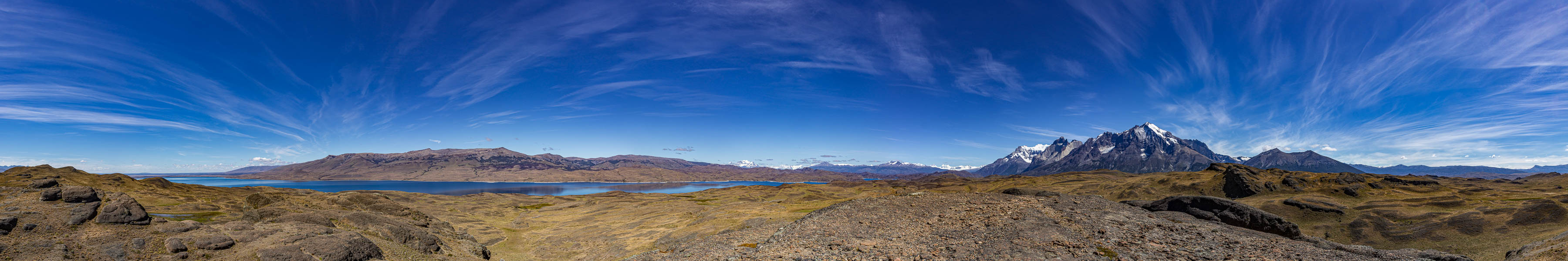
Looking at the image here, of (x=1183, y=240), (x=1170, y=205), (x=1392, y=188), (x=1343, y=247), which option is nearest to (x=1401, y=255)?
(x=1343, y=247)

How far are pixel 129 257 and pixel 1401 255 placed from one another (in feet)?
152

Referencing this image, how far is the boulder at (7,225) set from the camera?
15797mm

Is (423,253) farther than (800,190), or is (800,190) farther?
(800,190)

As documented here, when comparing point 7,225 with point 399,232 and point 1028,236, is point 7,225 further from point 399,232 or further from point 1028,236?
point 1028,236

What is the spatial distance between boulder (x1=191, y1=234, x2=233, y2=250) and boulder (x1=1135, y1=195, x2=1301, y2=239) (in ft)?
152

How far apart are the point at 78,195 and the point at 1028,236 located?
4100 centimetres

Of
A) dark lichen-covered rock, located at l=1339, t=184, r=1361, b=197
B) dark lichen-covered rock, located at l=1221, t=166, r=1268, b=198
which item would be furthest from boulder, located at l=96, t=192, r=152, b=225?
dark lichen-covered rock, located at l=1221, t=166, r=1268, b=198

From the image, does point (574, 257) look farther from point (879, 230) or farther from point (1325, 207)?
point (1325, 207)

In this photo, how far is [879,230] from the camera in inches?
1097

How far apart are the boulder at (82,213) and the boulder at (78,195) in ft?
0.89

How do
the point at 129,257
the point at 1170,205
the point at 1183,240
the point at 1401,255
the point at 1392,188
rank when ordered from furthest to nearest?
the point at 1392,188
the point at 1170,205
the point at 1183,240
the point at 1401,255
the point at 129,257

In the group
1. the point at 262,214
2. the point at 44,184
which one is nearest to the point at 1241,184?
the point at 262,214

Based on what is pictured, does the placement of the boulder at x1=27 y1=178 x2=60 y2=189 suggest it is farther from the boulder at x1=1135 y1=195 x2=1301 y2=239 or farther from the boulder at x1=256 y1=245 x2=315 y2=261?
the boulder at x1=1135 y1=195 x2=1301 y2=239

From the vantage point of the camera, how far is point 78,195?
19.4m
